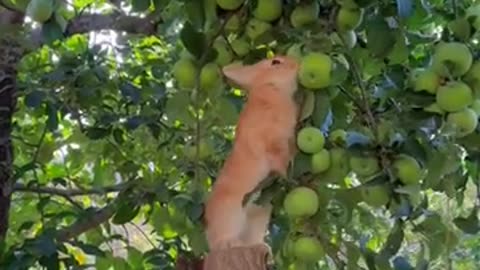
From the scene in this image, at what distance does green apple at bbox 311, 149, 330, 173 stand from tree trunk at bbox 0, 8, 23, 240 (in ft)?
2.86

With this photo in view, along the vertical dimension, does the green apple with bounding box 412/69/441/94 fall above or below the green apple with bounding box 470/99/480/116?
above

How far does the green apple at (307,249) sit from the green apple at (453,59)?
0.63 feet

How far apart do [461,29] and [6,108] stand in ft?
3.44

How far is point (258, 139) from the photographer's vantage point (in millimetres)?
898

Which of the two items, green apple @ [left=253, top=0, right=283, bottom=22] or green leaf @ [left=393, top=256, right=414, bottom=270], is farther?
green leaf @ [left=393, top=256, right=414, bottom=270]

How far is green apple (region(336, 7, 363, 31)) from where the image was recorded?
913 millimetres

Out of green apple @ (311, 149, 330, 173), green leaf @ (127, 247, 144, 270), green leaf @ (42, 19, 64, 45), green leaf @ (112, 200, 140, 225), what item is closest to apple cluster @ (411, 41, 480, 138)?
green apple @ (311, 149, 330, 173)

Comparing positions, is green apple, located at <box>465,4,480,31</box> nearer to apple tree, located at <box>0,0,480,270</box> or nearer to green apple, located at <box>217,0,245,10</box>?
apple tree, located at <box>0,0,480,270</box>

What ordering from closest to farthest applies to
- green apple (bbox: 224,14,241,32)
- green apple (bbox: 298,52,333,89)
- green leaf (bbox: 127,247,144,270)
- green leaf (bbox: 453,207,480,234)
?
green apple (bbox: 298,52,333,89) → green apple (bbox: 224,14,241,32) → green leaf (bbox: 453,207,480,234) → green leaf (bbox: 127,247,144,270)

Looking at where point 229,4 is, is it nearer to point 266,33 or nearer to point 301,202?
point 266,33

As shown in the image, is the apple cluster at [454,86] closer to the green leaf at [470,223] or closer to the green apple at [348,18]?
the green apple at [348,18]

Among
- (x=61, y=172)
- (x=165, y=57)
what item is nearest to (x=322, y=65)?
(x=165, y=57)

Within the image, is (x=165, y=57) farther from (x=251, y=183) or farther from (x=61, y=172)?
(x=251, y=183)

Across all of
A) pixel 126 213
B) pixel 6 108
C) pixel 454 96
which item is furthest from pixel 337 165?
pixel 6 108
